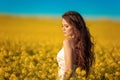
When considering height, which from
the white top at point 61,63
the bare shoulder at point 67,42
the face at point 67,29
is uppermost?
the face at point 67,29

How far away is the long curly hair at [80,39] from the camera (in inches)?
301

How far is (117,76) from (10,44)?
15.5ft

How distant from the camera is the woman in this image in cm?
746

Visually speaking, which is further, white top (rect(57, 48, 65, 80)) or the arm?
white top (rect(57, 48, 65, 80))

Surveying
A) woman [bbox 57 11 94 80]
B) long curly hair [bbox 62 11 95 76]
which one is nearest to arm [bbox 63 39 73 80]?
woman [bbox 57 11 94 80]

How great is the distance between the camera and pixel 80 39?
304 inches

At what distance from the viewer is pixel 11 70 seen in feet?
29.0

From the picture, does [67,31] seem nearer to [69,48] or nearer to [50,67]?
[69,48]

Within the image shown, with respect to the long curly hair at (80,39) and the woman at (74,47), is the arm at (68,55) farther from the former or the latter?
the long curly hair at (80,39)

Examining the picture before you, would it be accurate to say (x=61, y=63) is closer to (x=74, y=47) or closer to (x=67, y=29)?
(x=74, y=47)

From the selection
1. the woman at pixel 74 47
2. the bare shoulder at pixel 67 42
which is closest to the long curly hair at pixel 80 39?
the woman at pixel 74 47

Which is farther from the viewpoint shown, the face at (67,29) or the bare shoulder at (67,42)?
the face at (67,29)

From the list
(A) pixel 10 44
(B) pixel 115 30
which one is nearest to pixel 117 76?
(A) pixel 10 44

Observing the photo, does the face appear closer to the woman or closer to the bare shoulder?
the woman
